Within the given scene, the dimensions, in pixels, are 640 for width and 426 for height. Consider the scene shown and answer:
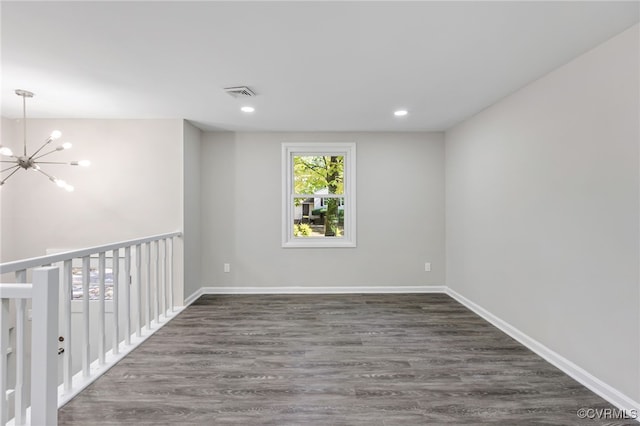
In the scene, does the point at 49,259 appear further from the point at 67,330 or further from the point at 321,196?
the point at 321,196

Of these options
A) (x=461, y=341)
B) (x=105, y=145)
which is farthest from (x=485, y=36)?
(x=105, y=145)

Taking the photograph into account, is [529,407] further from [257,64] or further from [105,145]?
[105,145]

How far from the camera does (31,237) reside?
392cm

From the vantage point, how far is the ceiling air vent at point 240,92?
9.54 ft

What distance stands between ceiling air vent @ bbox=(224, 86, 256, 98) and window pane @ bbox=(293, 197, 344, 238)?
1.94 meters

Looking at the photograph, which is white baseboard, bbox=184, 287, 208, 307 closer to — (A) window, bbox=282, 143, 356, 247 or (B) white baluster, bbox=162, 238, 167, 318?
(B) white baluster, bbox=162, 238, 167, 318

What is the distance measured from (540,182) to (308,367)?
238 centimetres

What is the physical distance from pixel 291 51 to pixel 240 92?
0.91 meters

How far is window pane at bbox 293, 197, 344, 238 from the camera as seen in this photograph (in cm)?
476

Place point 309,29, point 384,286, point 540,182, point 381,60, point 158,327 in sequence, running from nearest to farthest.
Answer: point 309,29
point 381,60
point 540,182
point 158,327
point 384,286

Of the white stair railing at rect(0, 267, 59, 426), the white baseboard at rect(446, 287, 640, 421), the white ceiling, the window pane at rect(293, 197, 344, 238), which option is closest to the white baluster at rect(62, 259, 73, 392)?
the white stair railing at rect(0, 267, 59, 426)

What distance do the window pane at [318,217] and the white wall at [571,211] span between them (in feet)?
6.21

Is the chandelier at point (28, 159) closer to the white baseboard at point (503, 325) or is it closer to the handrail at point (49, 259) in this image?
the handrail at point (49, 259)

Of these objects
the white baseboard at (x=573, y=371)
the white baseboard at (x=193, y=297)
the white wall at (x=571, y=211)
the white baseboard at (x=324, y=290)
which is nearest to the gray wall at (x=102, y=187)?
the white baseboard at (x=193, y=297)
